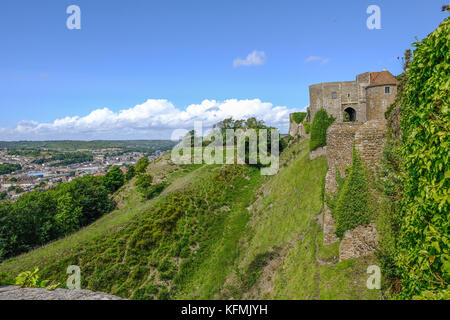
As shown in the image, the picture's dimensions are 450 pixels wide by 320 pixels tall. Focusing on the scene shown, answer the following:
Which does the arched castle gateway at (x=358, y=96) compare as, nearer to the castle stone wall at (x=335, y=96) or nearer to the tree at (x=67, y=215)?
the castle stone wall at (x=335, y=96)

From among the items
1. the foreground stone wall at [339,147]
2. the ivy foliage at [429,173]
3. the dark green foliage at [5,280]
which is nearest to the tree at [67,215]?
the dark green foliage at [5,280]

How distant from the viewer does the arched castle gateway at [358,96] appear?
89.5 ft

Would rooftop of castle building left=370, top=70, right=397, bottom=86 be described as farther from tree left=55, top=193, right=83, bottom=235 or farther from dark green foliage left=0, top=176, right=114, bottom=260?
tree left=55, top=193, right=83, bottom=235

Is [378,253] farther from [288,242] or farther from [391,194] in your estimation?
[288,242]

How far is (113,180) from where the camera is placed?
205 feet

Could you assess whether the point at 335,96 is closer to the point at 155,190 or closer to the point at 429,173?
the point at 429,173

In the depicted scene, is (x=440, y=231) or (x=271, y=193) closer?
(x=440, y=231)

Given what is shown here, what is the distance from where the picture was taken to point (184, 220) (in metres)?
27.5

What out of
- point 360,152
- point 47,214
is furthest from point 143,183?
point 360,152

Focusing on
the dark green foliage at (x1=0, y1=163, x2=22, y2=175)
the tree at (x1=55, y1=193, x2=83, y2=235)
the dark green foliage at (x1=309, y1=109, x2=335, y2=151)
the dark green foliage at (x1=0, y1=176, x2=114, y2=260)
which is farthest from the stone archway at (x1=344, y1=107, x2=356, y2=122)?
the dark green foliage at (x1=0, y1=163, x2=22, y2=175)

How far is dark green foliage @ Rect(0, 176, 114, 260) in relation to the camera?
3728 cm
